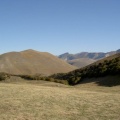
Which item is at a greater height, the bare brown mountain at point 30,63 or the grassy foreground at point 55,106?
the bare brown mountain at point 30,63

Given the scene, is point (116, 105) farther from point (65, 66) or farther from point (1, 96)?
point (65, 66)

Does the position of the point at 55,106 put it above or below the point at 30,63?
below

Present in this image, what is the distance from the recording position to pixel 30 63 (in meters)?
157

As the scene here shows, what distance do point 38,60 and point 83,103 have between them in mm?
142969

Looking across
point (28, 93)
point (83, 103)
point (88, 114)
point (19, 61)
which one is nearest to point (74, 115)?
point (88, 114)

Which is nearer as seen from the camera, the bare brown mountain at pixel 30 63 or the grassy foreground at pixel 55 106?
the grassy foreground at pixel 55 106

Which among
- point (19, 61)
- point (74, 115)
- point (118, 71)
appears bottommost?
point (74, 115)

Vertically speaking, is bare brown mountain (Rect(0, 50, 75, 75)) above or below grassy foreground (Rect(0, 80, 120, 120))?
above

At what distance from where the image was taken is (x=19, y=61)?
6166 inches

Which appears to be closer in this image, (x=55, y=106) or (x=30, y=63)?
(x=55, y=106)

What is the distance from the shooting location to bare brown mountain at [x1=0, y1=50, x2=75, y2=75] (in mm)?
144113

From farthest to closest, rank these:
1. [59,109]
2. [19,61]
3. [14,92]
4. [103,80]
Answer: [19,61] → [103,80] → [14,92] → [59,109]

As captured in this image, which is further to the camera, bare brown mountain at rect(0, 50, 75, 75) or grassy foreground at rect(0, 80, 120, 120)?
bare brown mountain at rect(0, 50, 75, 75)

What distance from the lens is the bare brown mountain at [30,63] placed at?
14411cm
